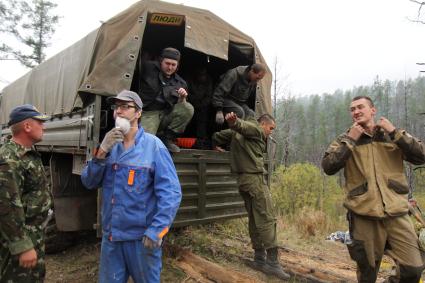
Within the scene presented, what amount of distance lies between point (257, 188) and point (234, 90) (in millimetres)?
1408

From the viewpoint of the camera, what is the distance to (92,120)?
148 inches

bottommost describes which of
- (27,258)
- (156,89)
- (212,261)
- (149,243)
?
(212,261)

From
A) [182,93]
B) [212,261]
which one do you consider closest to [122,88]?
[182,93]

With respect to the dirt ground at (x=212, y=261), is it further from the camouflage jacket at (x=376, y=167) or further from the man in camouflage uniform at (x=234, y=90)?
the man in camouflage uniform at (x=234, y=90)

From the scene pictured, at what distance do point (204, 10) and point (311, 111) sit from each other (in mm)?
76719

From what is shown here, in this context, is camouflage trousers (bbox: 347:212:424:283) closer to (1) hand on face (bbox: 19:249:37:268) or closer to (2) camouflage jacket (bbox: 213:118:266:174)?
(2) camouflage jacket (bbox: 213:118:266:174)

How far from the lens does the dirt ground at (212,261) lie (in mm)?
4152

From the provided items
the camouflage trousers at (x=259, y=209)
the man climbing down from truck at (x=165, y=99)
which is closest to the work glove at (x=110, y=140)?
the man climbing down from truck at (x=165, y=99)

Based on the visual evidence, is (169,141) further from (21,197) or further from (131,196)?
(21,197)

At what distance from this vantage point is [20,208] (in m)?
2.40

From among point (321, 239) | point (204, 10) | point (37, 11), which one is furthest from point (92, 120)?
point (37, 11)

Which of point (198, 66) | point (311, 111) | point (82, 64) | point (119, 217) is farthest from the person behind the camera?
point (311, 111)

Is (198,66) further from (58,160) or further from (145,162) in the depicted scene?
(145,162)

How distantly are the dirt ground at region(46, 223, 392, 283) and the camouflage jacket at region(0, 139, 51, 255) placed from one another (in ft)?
6.31
